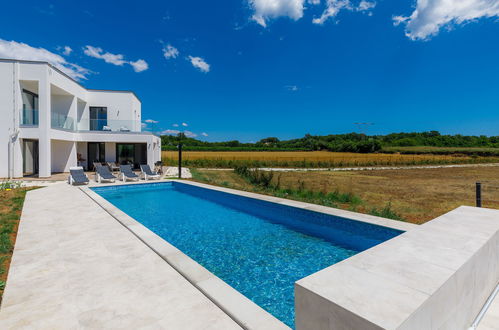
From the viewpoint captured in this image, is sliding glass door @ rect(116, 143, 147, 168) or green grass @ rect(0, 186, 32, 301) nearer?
green grass @ rect(0, 186, 32, 301)

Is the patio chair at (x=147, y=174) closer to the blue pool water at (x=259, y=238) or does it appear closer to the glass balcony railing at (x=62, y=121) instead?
the blue pool water at (x=259, y=238)

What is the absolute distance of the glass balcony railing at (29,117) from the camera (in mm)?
13344

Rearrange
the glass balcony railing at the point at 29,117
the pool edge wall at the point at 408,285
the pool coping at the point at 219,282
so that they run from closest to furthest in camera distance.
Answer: the pool edge wall at the point at 408,285 → the pool coping at the point at 219,282 → the glass balcony railing at the point at 29,117

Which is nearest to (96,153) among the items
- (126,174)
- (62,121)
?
(62,121)

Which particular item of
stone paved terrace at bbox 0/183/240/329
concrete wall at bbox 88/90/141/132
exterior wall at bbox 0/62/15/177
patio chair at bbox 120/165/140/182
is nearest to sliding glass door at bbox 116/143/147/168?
concrete wall at bbox 88/90/141/132

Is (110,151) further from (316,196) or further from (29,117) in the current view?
(316,196)

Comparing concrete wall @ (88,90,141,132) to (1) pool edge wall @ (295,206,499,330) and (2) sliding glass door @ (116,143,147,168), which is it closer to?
(2) sliding glass door @ (116,143,147,168)

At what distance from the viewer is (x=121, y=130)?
17141 millimetres

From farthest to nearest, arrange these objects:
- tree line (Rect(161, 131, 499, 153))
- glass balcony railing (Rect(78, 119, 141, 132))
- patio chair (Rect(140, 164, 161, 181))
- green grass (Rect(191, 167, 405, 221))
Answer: tree line (Rect(161, 131, 499, 153)) → glass balcony railing (Rect(78, 119, 141, 132)) → patio chair (Rect(140, 164, 161, 181)) → green grass (Rect(191, 167, 405, 221))

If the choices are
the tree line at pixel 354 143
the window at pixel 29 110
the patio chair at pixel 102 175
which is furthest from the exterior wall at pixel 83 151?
the tree line at pixel 354 143

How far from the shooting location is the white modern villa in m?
13.1

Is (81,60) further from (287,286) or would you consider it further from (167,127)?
(287,286)

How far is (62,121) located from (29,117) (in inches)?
65.4

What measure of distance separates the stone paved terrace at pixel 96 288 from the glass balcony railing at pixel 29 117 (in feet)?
38.5
